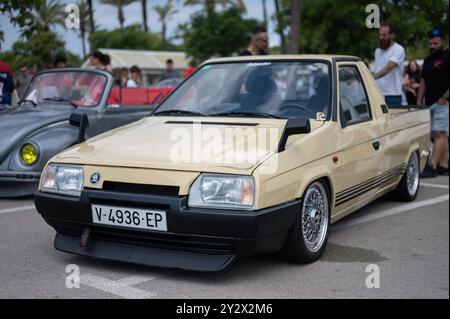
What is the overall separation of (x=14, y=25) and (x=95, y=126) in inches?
161

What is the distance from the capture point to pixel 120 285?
12.0ft

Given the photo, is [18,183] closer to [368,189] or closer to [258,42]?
[258,42]

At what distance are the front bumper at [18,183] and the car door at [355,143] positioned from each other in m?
3.23

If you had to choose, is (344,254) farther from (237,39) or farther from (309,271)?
(237,39)

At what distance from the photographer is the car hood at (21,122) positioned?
6315 mm

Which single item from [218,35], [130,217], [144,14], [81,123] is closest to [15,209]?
[81,123]

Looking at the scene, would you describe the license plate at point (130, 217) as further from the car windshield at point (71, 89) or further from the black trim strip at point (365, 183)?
the car windshield at point (71, 89)

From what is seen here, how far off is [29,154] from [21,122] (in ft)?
1.48

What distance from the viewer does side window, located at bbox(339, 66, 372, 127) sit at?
4.93m

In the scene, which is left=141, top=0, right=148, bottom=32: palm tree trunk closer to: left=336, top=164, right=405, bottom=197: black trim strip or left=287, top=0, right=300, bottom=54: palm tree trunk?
left=287, top=0, right=300, bottom=54: palm tree trunk

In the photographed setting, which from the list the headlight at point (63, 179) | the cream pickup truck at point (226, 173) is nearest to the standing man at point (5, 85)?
the cream pickup truck at point (226, 173)
